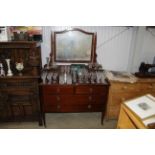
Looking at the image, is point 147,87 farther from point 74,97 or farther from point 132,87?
point 74,97

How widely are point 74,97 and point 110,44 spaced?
121cm

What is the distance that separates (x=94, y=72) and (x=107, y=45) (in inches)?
22.4

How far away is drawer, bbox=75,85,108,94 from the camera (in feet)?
8.55

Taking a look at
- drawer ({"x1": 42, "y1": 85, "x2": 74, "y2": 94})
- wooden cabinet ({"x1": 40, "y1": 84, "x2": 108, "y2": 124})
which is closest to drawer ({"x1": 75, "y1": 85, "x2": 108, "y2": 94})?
wooden cabinet ({"x1": 40, "y1": 84, "x2": 108, "y2": 124})

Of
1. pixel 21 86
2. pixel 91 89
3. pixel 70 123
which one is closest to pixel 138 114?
pixel 91 89

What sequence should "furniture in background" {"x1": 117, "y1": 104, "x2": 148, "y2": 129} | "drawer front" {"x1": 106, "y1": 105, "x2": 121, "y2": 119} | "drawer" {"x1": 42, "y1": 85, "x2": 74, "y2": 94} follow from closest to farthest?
"furniture in background" {"x1": 117, "y1": 104, "x2": 148, "y2": 129}
"drawer" {"x1": 42, "y1": 85, "x2": 74, "y2": 94}
"drawer front" {"x1": 106, "y1": 105, "x2": 121, "y2": 119}

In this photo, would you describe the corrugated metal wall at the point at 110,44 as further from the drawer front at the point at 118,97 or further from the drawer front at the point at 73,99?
the drawer front at the point at 73,99

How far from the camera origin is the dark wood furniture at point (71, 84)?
102 inches

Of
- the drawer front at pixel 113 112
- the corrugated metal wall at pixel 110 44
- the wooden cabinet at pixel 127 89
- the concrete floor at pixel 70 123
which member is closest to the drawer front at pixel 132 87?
the wooden cabinet at pixel 127 89

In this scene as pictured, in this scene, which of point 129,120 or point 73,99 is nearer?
point 129,120

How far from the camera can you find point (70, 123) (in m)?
2.97

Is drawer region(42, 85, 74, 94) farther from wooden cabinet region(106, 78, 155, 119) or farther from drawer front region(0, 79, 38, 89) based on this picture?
wooden cabinet region(106, 78, 155, 119)
